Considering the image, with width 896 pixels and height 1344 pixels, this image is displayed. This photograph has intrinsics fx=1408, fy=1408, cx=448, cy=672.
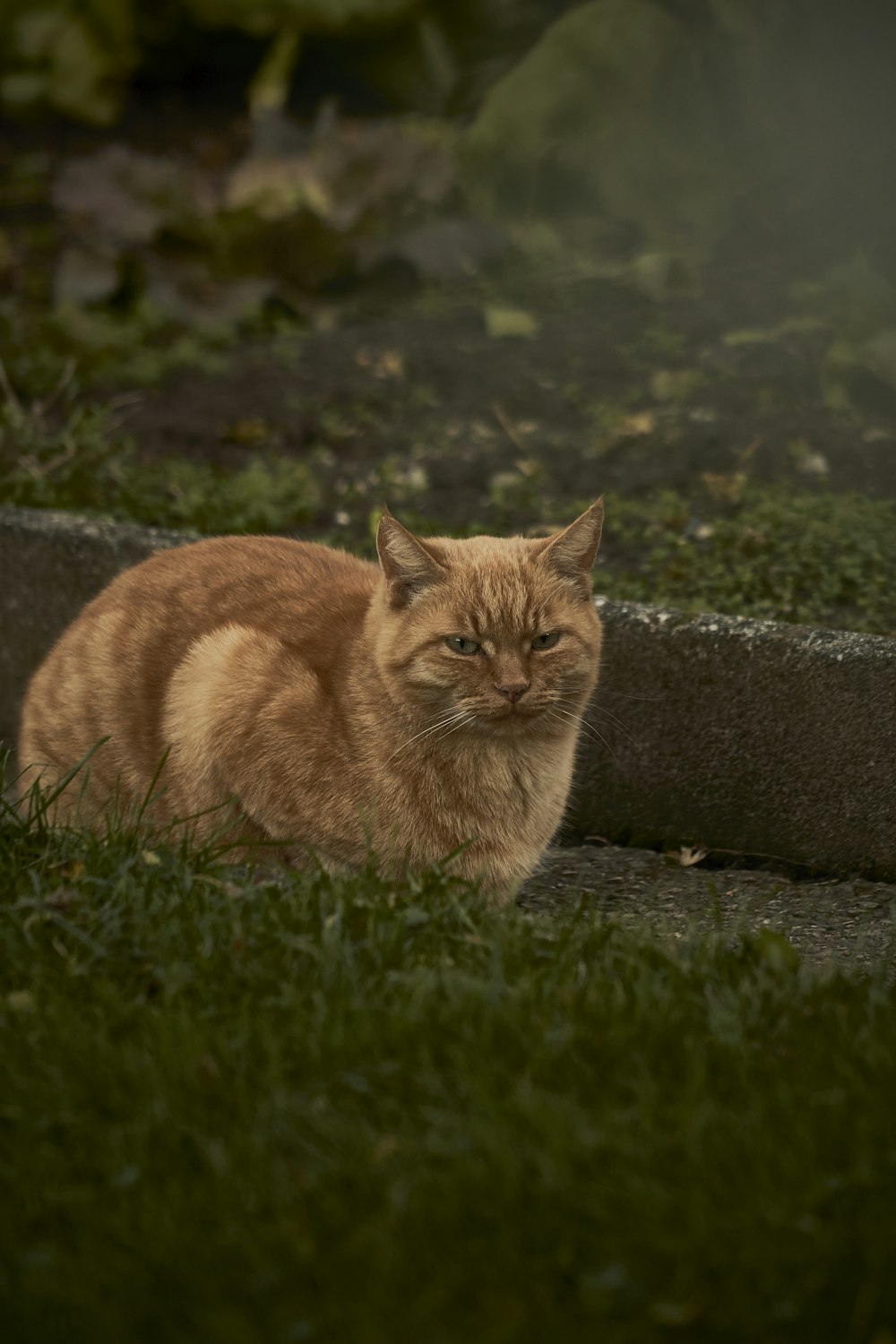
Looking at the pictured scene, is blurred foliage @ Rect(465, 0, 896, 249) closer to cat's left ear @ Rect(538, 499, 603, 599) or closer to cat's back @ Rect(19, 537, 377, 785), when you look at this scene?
cat's back @ Rect(19, 537, 377, 785)

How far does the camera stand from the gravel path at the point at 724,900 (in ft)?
9.43

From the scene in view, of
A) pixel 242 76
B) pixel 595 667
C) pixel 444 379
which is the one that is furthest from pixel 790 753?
pixel 242 76

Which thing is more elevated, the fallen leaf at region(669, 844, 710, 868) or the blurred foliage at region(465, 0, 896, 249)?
the blurred foliage at region(465, 0, 896, 249)

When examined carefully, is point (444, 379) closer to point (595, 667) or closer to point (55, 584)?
point (55, 584)

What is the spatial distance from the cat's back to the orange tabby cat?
0.4 inches

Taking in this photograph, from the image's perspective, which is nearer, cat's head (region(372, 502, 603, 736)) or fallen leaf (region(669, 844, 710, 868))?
cat's head (region(372, 502, 603, 736))

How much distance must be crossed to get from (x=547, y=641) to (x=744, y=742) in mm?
754

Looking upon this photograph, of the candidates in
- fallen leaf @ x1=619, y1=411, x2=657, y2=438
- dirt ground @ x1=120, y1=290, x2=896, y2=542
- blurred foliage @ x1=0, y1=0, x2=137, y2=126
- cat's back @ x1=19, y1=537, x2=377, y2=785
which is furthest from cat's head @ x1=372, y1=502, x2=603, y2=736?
blurred foliage @ x1=0, y1=0, x2=137, y2=126

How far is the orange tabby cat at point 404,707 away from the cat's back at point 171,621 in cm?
1

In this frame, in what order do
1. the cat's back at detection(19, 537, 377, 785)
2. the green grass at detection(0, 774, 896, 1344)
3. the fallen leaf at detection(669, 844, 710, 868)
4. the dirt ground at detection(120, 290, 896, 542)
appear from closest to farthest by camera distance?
1. the green grass at detection(0, 774, 896, 1344)
2. the cat's back at detection(19, 537, 377, 785)
3. the fallen leaf at detection(669, 844, 710, 868)
4. the dirt ground at detection(120, 290, 896, 542)

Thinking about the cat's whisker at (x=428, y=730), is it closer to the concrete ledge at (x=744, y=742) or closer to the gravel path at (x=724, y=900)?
the gravel path at (x=724, y=900)

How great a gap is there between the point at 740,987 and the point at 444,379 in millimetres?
3042

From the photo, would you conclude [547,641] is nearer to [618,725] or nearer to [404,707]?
[404,707]

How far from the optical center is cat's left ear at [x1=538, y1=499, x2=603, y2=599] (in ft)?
9.49
